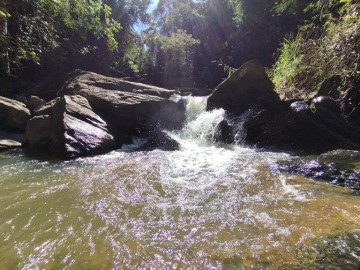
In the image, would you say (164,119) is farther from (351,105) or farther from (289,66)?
(351,105)

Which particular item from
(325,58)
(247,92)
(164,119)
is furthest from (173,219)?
(164,119)

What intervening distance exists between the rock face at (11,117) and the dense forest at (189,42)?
1440mm

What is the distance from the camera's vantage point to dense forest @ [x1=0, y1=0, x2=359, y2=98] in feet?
19.2

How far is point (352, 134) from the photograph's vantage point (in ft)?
20.8

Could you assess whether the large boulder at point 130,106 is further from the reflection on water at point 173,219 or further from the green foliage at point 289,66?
the reflection on water at point 173,219

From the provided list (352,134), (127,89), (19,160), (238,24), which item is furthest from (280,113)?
(238,24)

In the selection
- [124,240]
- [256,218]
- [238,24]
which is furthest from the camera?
[238,24]

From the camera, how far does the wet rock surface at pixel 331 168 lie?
4.00 m

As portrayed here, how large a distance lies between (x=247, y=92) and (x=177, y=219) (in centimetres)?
650

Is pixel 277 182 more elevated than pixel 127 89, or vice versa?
pixel 127 89

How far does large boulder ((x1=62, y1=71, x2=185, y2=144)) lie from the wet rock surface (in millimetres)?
4782

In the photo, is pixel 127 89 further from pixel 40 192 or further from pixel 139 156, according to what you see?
pixel 40 192

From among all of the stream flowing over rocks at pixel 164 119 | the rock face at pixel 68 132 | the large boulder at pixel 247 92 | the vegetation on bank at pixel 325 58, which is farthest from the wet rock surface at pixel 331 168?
the rock face at pixel 68 132

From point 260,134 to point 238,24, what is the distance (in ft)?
42.2
